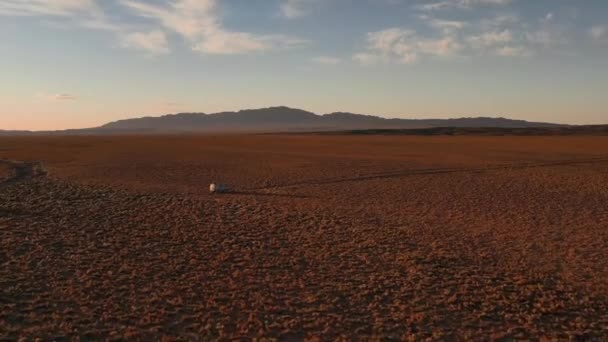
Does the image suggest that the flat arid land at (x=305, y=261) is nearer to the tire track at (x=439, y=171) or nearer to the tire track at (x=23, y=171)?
the tire track at (x=439, y=171)

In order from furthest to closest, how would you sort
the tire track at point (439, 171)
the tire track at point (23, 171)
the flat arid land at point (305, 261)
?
the tire track at point (23, 171)
the tire track at point (439, 171)
the flat arid land at point (305, 261)

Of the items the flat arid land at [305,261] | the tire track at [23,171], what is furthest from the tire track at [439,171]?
the tire track at [23,171]

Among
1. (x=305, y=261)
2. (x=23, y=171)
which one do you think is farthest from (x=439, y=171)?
(x=23, y=171)

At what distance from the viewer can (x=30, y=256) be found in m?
10.5

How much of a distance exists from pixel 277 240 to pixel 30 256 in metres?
5.62

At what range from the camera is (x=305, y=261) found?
10.5m

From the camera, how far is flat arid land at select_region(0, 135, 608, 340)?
24.2 ft

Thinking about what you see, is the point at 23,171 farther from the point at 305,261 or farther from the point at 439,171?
the point at 439,171

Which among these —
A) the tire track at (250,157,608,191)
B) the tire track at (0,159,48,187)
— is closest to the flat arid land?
the tire track at (250,157,608,191)

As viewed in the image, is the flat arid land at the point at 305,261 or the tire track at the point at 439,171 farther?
the tire track at the point at 439,171

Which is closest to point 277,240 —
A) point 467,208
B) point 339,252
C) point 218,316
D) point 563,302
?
point 339,252

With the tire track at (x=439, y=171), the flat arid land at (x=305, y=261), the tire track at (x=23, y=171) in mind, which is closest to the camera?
the flat arid land at (x=305, y=261)

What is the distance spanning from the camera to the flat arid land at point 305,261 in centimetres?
736

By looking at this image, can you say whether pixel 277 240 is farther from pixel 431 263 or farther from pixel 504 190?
pixel 504 190
